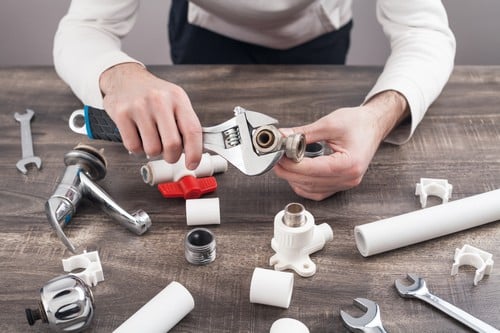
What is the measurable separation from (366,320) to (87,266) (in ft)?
1.29

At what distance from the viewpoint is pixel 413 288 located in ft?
2.90

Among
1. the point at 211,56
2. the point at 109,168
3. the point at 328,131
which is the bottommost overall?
the point at 211,56

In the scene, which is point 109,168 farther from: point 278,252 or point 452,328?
point 452,328

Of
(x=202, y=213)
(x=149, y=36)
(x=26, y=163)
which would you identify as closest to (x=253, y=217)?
(x=202, y=213)

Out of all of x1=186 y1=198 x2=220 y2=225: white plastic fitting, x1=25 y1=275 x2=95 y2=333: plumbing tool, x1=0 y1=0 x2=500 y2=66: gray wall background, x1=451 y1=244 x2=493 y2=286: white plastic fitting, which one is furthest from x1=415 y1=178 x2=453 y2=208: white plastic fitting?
x1=0 y1=0 x2=500 y2=66: gray wall background

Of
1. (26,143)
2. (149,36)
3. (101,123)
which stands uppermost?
(101,123)

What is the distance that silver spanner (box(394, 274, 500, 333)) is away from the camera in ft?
2.73

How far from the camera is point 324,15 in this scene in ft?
4.85

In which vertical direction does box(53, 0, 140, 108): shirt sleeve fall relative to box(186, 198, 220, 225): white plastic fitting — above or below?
above

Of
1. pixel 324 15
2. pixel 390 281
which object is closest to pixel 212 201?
pixel 390 281

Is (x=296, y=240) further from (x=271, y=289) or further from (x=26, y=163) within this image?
(x=26, y=163)

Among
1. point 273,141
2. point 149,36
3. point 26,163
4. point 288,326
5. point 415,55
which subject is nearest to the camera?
point 288,326

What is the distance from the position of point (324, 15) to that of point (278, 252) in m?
0.71

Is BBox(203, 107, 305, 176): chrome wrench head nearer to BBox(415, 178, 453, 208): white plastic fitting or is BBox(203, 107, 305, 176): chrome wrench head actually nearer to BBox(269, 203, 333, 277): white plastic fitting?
BBox(269, 203, 333, 277): white plastic fitting
